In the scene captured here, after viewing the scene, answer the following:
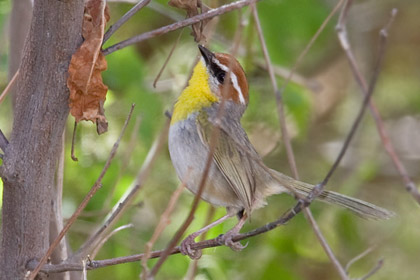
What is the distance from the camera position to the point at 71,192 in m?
4.89

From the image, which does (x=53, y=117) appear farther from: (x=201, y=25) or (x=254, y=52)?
(x=254, y=52)

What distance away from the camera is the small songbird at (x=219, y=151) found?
11.4 ft

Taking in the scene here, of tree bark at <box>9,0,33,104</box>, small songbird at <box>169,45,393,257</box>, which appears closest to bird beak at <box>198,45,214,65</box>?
small songbird at <box>169,45,393,257</box>

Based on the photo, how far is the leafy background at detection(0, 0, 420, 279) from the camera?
→ 4.66 m

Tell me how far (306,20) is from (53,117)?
9.47ft

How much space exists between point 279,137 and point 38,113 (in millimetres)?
3331

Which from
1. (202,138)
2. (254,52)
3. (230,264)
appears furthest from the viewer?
(254,52)

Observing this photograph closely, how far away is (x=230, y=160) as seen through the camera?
3.60m

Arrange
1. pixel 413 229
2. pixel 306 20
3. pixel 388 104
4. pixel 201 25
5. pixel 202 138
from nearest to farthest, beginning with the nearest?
pixel 201 25 < pixel 202 138 < pixel 306 20 < pixel 413 229 < pixel 388 104

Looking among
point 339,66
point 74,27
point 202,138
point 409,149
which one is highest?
point 339,66

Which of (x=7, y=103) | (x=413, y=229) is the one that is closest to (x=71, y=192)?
(x=7, y=103)

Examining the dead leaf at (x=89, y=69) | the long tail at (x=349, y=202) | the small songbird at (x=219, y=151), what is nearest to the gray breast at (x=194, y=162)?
the small songbird at (x=219, y=151)

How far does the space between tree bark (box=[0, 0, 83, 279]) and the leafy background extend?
1.23m

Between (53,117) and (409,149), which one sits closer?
(53,117)
